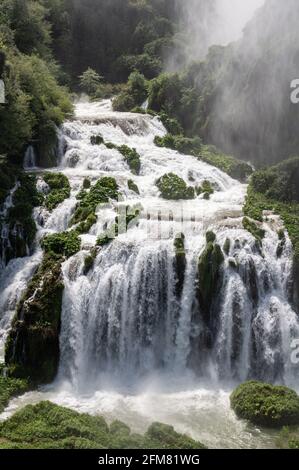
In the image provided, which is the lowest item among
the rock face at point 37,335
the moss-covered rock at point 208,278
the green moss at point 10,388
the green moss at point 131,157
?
the green moss at point 10,388

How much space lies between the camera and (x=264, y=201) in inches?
1067

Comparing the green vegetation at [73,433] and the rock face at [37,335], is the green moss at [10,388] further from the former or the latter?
the green vegetation at [73,433]

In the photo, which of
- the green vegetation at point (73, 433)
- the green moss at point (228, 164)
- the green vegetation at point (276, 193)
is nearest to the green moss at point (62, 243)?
the green vegetation at point (73, 433)

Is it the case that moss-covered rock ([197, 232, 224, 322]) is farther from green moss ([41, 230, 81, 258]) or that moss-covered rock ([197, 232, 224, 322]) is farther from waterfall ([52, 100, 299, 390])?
green moss ([41, 230, 81, 258])

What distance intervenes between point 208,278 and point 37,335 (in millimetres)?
6932

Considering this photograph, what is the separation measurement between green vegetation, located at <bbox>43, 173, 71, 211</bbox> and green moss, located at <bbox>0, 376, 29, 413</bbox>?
30.1ft

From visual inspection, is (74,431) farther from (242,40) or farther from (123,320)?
(242,40)

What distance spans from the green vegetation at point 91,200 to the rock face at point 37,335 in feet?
12.1

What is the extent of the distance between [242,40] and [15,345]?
2882 cm

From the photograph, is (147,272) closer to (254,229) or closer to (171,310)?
(171,310)

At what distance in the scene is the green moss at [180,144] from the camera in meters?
35.6

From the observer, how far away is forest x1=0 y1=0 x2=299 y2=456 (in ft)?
57.8
